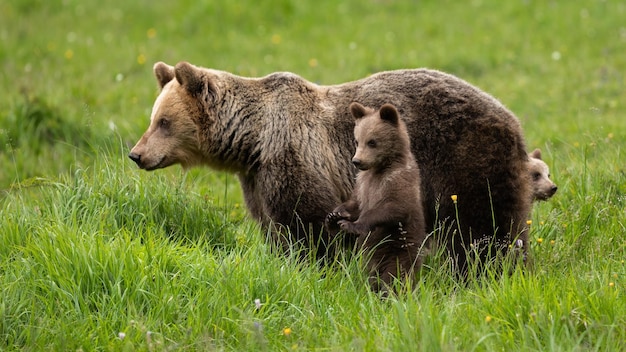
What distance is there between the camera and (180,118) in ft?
22.1

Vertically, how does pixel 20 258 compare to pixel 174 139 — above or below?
below

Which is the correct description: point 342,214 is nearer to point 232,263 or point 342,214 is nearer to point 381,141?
point 381,141

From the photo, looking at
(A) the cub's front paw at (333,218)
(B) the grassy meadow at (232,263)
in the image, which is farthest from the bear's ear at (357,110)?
(B) the grassy meadow at (232,263)

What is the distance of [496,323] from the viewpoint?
4.88 metres

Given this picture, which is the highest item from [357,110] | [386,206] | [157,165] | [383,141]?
[357,110]

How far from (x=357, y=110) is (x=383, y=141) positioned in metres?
0.37

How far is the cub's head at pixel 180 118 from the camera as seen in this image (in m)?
6.67

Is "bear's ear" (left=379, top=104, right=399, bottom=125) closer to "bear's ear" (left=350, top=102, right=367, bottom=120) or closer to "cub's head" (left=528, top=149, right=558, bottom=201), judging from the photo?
"bear's ear" (left=350, top=102, right=367, bottom=120)

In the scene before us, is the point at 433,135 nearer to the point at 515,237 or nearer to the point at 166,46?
the point at 515,237

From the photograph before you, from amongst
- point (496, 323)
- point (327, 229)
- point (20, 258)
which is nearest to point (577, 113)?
point (327, 229)

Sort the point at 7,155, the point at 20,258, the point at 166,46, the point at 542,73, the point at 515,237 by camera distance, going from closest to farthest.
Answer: the point at 20,258
the point at 515,237
the point at 7,155
the point at 542,73
the point at 166,46

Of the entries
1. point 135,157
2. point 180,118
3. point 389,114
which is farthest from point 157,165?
point 389,114

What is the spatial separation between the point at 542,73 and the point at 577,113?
206 cm

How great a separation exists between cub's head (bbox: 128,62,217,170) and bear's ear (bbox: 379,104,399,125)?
4.95 feet
